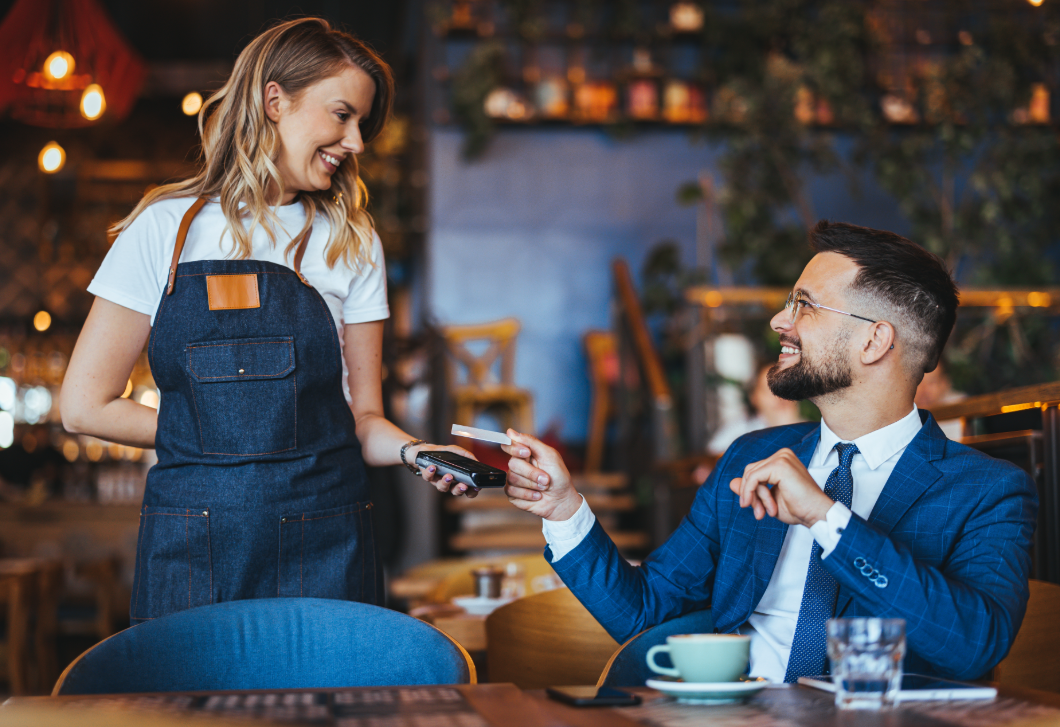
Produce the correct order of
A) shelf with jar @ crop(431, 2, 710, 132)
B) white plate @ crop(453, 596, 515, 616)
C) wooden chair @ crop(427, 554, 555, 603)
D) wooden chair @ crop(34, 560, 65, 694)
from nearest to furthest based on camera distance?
white plate @ crop(453, 596, 515, 616)
wooden chair @ crop(427, 554, 555, 603)
wooden chair @ crop(34, 560, 65, 694)
shelf with jar @ crop(431, 2, 710, 132)

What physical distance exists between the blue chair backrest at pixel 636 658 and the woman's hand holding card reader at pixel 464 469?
0.30 meters

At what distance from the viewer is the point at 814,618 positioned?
150 cm

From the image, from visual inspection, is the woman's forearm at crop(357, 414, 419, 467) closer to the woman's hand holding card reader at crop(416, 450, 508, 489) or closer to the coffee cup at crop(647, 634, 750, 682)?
the woman's hand holding card reader at crop(416, 450, 508, 489)

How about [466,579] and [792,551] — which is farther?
[466,579]

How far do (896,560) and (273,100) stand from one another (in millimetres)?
1234

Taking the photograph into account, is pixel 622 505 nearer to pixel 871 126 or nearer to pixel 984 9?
pixel 871 126

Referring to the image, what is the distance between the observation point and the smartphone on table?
1005 millimetres

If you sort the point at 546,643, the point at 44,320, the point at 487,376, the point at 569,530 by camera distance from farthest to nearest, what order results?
the point at 487,376 → the point at 44,320 → the point at 546,643 → the point at 569,530

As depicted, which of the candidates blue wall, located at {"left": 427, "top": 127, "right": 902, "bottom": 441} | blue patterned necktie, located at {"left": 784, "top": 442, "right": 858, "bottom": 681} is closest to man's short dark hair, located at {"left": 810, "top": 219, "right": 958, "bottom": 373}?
blue patterned necktie, located at {"left": 784, "top": 442, "right": 858, "bottom": 681}

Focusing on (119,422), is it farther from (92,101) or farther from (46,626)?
(46,626)

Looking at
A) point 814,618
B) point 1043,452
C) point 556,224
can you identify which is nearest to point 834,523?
point 814,618

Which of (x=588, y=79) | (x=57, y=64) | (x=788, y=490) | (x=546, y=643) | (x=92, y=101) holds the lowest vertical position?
(x=546, y=643)

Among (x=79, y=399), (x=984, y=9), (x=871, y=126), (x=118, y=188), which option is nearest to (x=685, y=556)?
(x=79, y=399)

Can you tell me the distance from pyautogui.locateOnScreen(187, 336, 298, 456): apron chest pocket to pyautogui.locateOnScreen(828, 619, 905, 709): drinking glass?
3.13 ft
